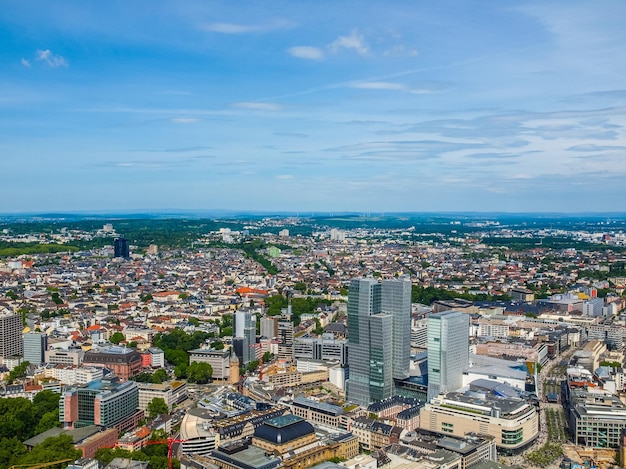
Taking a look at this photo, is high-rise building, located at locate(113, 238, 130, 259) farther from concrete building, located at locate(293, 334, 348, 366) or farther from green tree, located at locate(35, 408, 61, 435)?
green tree, located at locate(35, 408, 61, 435)

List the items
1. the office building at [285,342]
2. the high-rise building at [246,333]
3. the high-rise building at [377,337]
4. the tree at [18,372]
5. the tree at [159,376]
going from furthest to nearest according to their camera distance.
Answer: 1. the office building at [285,342]
2. the high-rise building at [246,333]
3. the tree at [18,372]
4. the tree at [159,376]
5. the high-rise building at [377,337]

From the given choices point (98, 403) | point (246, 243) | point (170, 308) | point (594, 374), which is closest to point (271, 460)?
point (98, 403)

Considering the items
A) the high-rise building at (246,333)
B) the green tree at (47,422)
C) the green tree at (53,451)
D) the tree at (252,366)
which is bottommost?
the tree at (252,366)

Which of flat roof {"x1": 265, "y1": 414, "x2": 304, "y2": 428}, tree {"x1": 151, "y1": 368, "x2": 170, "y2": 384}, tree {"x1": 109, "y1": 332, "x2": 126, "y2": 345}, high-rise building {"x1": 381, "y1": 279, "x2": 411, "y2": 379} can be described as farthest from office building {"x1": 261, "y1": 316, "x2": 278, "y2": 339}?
flat roof {"x1": 265, "y1": 414, "x2": 304, "y2": 428}

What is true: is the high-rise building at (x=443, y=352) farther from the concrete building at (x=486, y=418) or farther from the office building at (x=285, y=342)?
the office building at (x=285, y=342)

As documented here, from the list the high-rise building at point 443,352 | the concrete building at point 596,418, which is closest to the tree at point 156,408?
the high-rise building at point 443,352

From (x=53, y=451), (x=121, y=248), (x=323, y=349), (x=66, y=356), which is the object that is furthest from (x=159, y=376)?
(x=121, y=248)

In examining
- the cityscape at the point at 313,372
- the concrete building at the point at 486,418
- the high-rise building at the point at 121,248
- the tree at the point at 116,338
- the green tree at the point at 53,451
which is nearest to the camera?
the green tree at the point at 53,451
